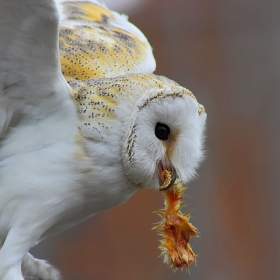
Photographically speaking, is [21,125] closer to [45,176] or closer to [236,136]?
[45,176]

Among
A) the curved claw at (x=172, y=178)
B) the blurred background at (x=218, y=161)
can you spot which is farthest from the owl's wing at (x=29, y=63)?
the blurred background at (x=218, y=161)

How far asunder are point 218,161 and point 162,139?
3437 mm

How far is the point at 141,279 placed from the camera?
16.5ft

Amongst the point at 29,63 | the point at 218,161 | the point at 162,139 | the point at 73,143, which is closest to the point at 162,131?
the point at 162,139

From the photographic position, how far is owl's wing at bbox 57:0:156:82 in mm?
2309

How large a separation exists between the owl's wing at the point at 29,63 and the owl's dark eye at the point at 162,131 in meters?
0.24

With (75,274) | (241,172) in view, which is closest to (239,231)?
(241,172)

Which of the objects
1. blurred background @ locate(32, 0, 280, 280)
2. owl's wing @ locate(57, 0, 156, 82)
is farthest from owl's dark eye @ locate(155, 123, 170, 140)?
blurred background @ locate(32, 0, 280, 280)

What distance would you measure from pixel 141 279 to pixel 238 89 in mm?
1427

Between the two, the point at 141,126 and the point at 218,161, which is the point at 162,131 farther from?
the point at 218,161

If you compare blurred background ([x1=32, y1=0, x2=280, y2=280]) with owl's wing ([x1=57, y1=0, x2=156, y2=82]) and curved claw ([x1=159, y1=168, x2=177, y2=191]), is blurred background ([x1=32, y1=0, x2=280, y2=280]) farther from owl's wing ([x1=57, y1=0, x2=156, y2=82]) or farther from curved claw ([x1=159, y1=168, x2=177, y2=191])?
curved claw ([x1=159, y1=168, x2=177, y2=191])

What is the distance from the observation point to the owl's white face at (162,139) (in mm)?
1913

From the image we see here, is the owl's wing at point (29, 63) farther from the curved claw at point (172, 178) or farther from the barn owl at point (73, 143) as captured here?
the curved claw at point (172, 178)

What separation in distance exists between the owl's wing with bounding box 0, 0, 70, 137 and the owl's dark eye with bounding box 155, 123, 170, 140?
24 centimetres
